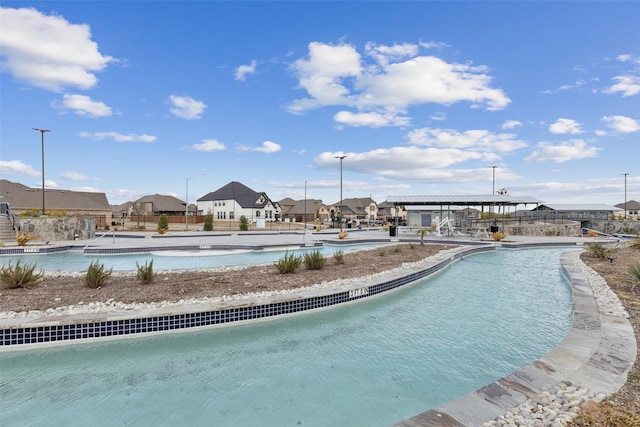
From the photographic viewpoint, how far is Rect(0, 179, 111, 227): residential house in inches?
1431

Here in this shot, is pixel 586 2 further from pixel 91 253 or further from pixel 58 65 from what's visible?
pixel 91 253

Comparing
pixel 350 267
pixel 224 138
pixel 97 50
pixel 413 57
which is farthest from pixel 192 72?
→ pixel 350 267

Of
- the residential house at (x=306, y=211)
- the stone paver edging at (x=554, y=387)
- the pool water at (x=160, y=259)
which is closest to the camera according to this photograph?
the stone paver edging at (x=554, y=387)

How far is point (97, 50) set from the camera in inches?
456

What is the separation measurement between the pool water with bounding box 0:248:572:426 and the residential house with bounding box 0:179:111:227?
117 ft

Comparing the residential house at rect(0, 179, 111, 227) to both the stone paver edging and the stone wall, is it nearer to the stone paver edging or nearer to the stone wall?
the stone wall

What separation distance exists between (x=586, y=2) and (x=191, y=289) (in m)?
14.9

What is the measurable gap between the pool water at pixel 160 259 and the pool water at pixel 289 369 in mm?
6315

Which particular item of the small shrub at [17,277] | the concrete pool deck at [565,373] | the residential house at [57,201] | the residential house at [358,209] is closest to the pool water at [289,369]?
the concrete pool deck at [565,373]

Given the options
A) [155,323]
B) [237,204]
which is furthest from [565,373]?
[237,204]

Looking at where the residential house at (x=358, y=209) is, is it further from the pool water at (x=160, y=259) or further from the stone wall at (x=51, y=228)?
the pool water at (x=160, y=259)

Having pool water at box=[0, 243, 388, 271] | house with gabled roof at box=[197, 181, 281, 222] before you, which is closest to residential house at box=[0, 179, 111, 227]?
house with gabled roof at box=[197, 181, 281, 222]

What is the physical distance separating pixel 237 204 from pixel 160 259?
41.7 m

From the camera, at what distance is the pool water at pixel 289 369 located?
9.68ft
